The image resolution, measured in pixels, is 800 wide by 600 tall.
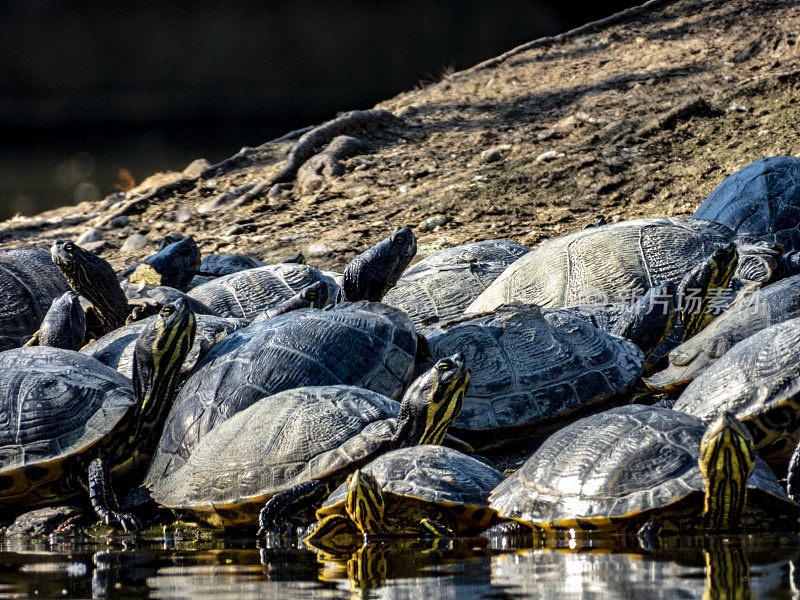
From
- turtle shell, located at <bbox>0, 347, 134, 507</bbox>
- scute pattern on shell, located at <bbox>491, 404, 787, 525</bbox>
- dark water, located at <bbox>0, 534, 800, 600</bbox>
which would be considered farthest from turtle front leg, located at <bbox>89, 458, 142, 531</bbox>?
scute pattern on shell, located at <bbox>491, 404, 787, 525</bbox>

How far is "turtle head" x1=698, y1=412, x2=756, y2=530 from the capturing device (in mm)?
3047

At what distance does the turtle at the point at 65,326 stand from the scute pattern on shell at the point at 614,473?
3.73 m

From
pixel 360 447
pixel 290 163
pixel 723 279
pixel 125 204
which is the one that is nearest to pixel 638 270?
pixel 723 279

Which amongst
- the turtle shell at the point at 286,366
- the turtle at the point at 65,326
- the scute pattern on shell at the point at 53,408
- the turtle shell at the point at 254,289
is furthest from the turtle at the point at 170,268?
the turtle shell at the point at 286,366

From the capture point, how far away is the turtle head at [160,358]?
4852 millimetres

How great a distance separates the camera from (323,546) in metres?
3.54

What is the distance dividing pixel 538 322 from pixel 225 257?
4.51 metres

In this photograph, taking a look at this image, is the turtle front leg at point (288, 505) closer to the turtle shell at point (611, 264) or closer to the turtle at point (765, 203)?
the turtle shell at point (611, 264)

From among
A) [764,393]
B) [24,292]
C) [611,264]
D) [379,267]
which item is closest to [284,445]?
[764,393]

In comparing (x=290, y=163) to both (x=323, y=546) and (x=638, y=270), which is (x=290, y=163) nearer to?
(x=638, y=270)

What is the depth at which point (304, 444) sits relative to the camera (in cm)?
399

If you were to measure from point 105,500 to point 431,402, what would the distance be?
1766 mm

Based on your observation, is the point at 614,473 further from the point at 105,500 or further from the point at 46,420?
the point at 46,420

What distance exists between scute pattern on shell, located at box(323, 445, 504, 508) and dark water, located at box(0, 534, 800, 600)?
0.18 meters
